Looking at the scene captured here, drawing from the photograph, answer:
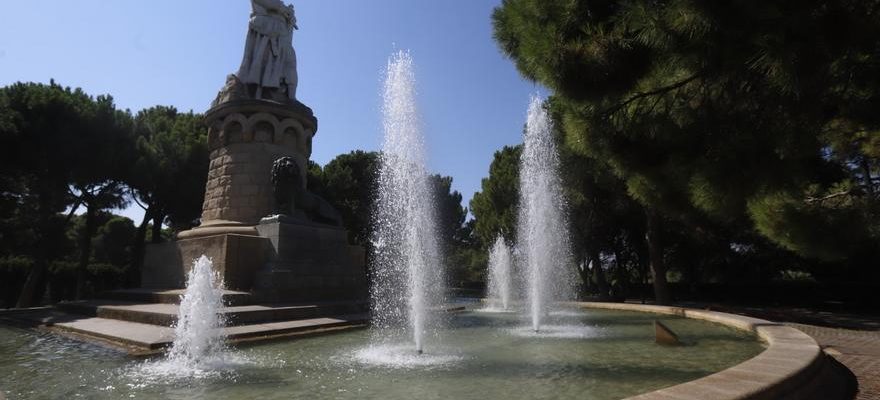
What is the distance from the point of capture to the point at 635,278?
104 ft

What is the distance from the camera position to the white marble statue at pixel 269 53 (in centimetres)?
1362

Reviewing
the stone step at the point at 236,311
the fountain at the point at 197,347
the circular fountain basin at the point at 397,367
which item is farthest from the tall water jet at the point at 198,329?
the stone step at the point at 236,311

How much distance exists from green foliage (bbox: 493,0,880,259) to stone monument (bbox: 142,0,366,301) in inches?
268

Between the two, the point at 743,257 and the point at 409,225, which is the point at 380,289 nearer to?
the point at 409,225

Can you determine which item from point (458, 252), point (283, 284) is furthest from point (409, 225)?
point (458, 252)

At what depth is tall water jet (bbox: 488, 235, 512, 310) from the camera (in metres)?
16.8

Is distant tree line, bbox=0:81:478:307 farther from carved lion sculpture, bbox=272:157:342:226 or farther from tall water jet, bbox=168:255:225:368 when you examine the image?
tall water jet, bbox=168:255:225:368

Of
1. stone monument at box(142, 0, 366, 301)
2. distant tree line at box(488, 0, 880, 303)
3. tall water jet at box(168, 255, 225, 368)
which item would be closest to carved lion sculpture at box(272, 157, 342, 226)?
stone monument at box(142, 0, 366, 301)

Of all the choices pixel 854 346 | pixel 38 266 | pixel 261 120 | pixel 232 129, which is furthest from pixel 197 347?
pixel 38 266

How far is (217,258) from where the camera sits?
33.8 feet

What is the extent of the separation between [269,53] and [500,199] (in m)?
15.0

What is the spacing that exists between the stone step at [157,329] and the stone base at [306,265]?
1.33 metres

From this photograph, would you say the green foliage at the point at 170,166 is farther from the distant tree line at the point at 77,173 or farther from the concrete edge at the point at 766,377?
the concrete edge at the point at 766,377

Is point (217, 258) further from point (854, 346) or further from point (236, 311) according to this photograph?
point (854, 346)
